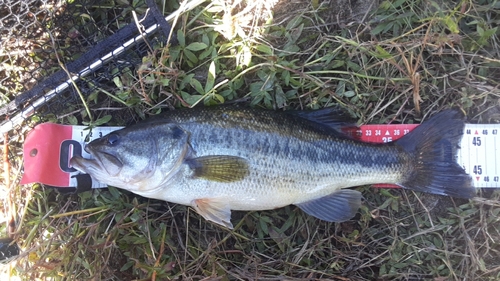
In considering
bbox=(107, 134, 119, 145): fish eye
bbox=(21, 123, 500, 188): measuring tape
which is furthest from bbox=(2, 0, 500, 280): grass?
bbox=(107, 134, 119, 145): fish eye

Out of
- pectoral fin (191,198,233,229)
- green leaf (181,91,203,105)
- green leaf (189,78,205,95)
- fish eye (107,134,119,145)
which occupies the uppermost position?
green leaf (189,78,205,95)

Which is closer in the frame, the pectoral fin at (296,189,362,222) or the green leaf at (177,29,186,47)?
the pectoral fin at (296,189,362,222)

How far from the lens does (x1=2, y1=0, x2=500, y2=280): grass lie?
3.15 m

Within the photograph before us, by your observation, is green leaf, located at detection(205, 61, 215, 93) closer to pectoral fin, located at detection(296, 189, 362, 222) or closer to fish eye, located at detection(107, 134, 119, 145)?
fish eye, located at detection(107, 134, 119, 145)

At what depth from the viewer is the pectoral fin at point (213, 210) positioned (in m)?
2.88

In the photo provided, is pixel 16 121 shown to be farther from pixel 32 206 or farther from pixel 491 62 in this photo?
pixel 491 62

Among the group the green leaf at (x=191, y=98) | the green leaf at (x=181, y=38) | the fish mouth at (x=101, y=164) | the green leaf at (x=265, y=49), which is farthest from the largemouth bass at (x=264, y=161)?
the green leaf at (x=181, y=38)

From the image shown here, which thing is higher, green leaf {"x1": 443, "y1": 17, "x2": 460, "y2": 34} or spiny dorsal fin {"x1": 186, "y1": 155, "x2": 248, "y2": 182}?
green leaf {"x1": 443, "y1": 17, "x2": 460, "y2": 34}

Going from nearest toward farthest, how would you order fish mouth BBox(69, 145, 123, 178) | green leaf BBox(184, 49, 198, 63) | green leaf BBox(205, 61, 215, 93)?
1. fish mouth BBox(69, 145, 123, 178)
2. green leaf BBox(205, 61, 215, 93)
3. green leaf BBox(184, 49, 198, 63)

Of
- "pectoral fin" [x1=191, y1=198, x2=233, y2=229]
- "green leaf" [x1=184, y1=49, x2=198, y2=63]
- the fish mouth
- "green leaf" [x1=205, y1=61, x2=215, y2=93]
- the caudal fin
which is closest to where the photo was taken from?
the fish mouth

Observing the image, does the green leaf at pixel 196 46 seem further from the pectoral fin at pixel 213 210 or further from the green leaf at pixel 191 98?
the pectoral fin at pixel 213 210

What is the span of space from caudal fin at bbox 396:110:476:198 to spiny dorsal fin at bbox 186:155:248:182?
4.17ft

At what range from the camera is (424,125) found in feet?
9.96

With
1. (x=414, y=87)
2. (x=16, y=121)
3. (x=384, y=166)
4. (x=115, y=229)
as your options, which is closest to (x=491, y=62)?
(x=414, y=87)
